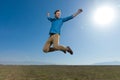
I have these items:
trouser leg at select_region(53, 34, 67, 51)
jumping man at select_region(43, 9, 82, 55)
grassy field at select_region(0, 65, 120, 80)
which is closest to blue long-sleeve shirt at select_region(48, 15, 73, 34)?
jumping man at select_region(43, 9, 82, 55)

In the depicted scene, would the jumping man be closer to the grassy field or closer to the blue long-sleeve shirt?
the blue long-sleeve shirt

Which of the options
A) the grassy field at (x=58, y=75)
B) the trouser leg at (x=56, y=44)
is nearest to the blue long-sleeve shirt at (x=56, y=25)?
the trouser leg at (x=56, y=44)

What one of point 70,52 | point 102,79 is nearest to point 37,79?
point 102,79

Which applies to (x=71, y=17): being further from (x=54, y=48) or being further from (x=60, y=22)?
(x=54, y=48)

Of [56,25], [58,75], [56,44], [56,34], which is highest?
[58,75]

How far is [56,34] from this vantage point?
16938 mm

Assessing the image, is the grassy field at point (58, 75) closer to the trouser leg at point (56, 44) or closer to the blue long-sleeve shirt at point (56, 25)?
the trouser leg at point (56, 44)

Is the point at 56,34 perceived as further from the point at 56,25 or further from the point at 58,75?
the point at 58,75

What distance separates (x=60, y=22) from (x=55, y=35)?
0.84 m

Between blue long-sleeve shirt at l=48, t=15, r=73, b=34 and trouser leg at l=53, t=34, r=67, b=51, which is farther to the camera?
trouser leg at l=53, t=34, r=67, b=51

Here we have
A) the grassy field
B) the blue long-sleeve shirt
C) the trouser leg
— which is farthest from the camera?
the grassy field

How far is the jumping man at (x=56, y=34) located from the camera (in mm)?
16875

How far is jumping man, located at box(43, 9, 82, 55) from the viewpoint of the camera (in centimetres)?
1688

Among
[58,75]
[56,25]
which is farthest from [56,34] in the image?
[58,75]
